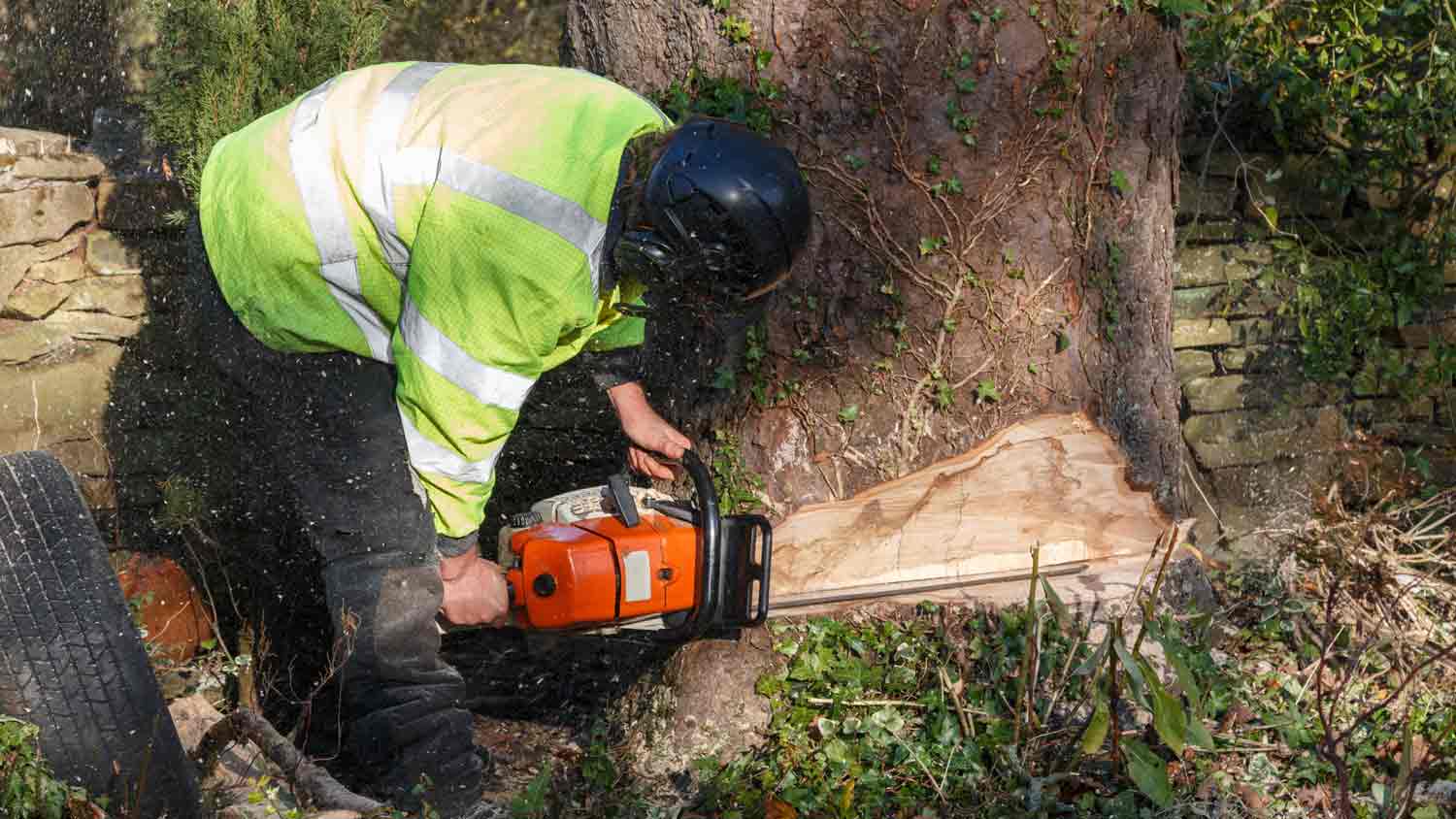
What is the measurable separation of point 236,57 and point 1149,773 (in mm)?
3806

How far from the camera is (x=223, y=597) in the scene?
4.41 metres

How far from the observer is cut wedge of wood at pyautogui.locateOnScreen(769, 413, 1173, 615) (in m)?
3.00

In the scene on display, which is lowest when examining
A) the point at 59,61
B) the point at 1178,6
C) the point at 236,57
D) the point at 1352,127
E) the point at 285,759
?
the point at 285,759

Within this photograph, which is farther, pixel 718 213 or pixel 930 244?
pixel 930 244

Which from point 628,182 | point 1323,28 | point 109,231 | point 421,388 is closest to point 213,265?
point 421,388

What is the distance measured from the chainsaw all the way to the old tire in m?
0.80

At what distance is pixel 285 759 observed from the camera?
9.15 feet

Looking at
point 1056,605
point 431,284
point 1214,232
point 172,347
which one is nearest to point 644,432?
point 431,284

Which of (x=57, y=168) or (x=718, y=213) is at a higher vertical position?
(x=718, y=213)

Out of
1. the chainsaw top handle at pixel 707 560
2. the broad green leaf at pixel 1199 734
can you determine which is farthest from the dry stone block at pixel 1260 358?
the chainsaw top handle at pixel 707 560

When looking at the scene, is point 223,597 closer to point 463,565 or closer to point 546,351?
point 463,565

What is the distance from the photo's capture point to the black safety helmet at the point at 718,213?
2.37 m

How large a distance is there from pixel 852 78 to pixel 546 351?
996mm

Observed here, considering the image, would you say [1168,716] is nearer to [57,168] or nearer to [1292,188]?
[1292,188]
